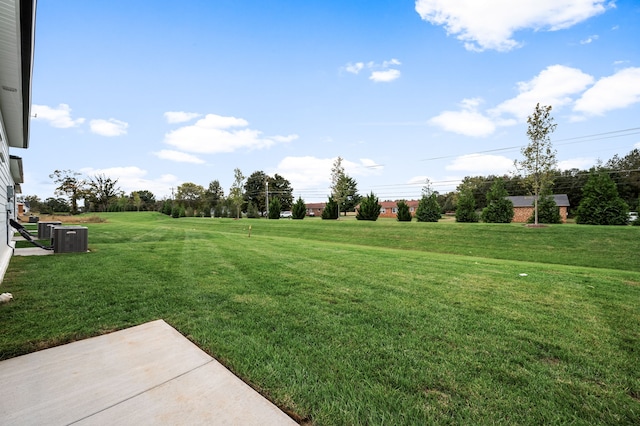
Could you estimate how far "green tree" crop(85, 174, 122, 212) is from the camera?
2013 inches

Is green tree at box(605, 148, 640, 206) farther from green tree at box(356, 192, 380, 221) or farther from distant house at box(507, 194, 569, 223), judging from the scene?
green tree at box(356, 192, 380, 221)

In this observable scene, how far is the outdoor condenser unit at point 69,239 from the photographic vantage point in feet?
24.2

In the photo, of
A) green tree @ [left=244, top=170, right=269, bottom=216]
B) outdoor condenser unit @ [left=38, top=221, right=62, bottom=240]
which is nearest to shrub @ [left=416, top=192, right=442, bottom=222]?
outdoor condenser unit @ [left=38, top=221, right=62, bottom=240]

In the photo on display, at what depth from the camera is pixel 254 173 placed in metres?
65.6

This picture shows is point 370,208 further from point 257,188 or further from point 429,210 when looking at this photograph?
point 257,188

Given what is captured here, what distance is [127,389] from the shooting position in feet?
6.32

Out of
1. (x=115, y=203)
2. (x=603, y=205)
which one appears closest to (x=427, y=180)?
(x=603, y=205)

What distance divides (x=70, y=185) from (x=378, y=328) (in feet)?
198

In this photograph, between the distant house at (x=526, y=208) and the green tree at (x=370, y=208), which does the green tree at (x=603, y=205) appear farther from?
the distant house at (x=526, y=208)

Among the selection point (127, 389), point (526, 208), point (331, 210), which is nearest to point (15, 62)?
point (127, 389)

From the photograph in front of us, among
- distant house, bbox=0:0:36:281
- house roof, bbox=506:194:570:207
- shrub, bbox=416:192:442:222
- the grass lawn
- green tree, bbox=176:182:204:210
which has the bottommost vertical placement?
the grass lawn

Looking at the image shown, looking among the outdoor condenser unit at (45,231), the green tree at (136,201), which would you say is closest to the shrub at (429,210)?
the outdoor condenser unit at (45,231)

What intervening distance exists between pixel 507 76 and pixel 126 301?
21039 mm

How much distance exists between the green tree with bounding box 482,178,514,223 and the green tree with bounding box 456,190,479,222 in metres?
1.14
